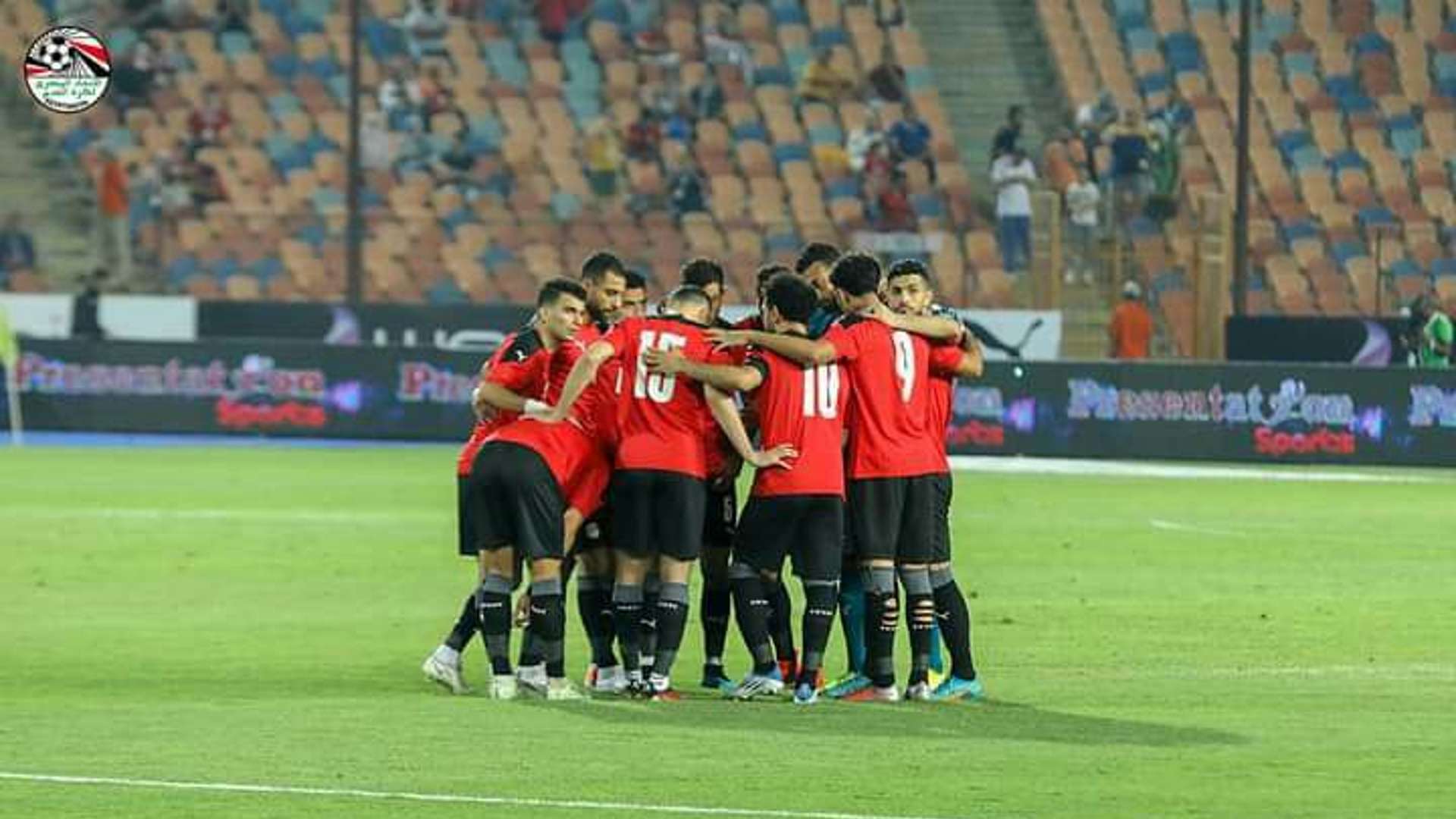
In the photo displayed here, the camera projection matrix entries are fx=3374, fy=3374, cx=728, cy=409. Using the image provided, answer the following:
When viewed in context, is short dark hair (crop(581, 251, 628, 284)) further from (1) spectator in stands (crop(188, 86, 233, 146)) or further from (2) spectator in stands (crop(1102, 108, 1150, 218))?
(1) spectator in stands (crop(188, 86, 233, 146))

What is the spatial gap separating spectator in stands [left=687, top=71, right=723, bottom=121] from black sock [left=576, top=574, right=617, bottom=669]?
Result: 105ft

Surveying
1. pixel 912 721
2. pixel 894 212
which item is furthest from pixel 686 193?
pixel 912 721

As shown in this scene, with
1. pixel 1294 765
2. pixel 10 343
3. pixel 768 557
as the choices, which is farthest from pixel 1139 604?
pixel 10 343

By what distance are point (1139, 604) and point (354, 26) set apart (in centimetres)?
2387

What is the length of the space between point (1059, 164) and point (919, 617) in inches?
1150

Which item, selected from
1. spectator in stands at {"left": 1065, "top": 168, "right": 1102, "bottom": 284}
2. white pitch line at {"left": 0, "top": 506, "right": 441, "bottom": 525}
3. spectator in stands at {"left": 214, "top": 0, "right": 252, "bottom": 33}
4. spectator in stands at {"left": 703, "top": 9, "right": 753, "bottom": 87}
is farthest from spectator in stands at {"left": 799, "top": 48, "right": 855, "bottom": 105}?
white pitch line at {"left": 0, "top": 506, "right": 441, "bottom": 525}

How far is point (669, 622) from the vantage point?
15461mm

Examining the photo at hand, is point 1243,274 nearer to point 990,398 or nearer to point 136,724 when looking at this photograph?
point 990,398

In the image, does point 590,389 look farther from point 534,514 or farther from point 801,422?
point 801,422

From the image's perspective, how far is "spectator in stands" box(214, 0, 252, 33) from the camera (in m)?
50.8

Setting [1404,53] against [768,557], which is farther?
[1404,53]

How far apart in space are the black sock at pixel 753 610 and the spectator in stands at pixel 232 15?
1442 inches

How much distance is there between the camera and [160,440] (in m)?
40.6

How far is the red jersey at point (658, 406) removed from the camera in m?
15.4
